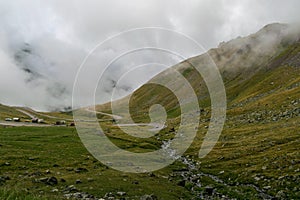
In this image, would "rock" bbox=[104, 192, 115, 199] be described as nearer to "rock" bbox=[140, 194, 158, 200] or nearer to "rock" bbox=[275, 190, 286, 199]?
"rock" bbox=[140, 194, 158, 200]

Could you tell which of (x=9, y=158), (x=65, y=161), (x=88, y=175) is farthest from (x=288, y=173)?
(x=9, y=158)

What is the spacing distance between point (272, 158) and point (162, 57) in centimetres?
3091

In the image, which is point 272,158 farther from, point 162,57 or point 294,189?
point 162,57

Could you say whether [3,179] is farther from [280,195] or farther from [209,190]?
[280,195]

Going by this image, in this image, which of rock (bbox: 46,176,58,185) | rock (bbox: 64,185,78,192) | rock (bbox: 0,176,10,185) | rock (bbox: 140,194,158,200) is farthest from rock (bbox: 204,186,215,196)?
rock (bbox: 0,176,10,185)

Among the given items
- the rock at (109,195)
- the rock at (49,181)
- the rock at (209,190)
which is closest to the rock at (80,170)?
the rock at (49,181)

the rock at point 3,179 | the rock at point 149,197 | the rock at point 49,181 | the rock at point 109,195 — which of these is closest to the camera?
the rock at point 109,195

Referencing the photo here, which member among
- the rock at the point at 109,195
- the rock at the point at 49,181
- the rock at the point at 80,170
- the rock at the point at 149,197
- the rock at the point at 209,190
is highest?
the rock at the point at 80,170

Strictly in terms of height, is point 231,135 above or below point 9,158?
above

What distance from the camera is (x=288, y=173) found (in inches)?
1804

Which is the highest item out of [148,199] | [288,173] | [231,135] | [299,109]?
[299,109]

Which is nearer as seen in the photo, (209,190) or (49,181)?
(49,181)

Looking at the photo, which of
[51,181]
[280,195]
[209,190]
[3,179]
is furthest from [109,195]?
[280,195]

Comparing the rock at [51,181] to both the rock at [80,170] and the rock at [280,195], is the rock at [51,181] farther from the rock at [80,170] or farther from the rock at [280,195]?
the rock at [280,195]
